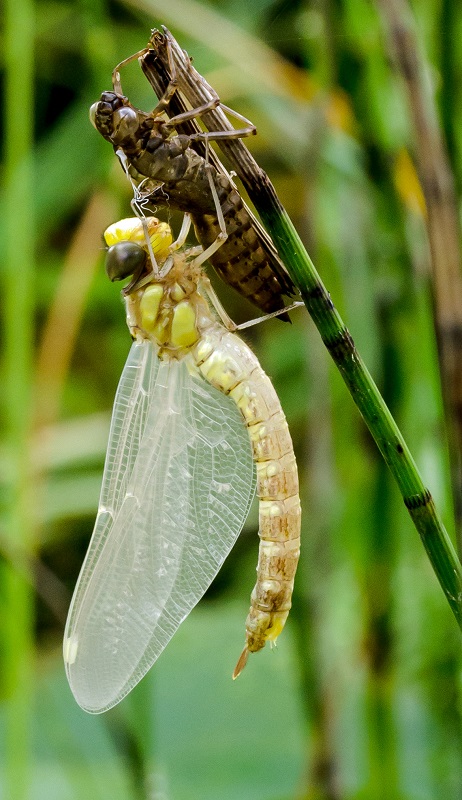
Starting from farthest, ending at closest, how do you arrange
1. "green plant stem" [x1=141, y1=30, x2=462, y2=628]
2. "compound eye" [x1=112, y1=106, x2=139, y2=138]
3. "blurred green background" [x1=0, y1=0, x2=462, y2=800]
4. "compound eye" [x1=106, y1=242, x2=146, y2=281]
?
"blurred green background" [x1=0, y1=0, x2=462, y2=800] → "compound eye" [x1=106, y1=242, x2=146, y2=281] → "compound eye" [x1=112, y1=106, x2=139, y2=138] → "green plant stem" [x1=141, y1=30, x2=462, y2=628]

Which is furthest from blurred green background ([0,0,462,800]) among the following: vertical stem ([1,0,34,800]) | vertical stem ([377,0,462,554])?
vertical stem ([377,0,462,554])

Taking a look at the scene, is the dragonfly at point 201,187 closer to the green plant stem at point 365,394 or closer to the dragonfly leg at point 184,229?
the dragonfly leg at point 184,229

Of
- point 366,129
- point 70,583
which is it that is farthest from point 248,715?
point 366,129

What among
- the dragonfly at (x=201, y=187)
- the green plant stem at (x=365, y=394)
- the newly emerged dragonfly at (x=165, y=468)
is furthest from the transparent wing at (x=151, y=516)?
the green plant stem at (x=365, y=394)

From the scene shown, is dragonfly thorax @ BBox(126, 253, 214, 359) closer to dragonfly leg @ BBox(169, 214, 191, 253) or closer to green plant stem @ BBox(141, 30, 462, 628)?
dragonfly leg @ BBox(169, 214, 191, 253)

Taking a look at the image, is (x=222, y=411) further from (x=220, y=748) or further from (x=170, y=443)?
(x=220, y=748)
